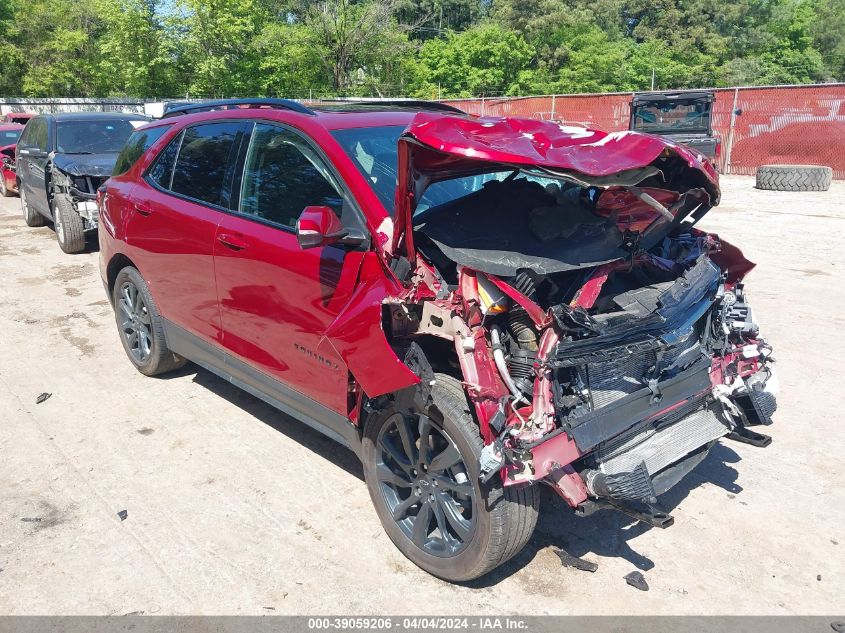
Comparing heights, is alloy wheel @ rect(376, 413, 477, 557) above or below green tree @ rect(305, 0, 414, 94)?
below

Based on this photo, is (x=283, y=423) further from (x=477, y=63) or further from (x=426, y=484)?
(x=477, y=63)

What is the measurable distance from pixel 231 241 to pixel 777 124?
19.5 meters

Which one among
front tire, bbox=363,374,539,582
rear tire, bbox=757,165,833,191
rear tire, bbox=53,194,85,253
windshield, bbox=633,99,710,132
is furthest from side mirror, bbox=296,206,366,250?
rear tire, bbox=757,165,833,191

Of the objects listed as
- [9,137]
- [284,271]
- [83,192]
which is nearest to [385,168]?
[284,271]

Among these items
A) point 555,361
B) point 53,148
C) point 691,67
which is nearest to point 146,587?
point 555,361

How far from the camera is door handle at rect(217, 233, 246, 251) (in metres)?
3.76

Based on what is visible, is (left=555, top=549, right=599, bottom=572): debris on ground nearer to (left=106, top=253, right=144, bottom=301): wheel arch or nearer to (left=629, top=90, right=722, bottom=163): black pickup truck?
(left=106, top=253, right=144, bottom=301): wheel arch

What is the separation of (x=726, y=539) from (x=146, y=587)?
108 inches

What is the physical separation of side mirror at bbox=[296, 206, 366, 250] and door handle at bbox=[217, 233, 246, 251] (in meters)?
0.85

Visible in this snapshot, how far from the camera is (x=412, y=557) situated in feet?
10.2

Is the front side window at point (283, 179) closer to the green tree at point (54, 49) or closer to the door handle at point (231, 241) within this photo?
the door handle at point (231, 241)

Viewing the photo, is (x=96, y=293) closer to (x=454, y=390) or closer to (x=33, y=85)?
(x=454, y=390)

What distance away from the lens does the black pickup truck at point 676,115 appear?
15.6m

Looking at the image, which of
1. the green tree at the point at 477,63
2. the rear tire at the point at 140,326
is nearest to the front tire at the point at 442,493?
the rear tire at the point at 140,326
